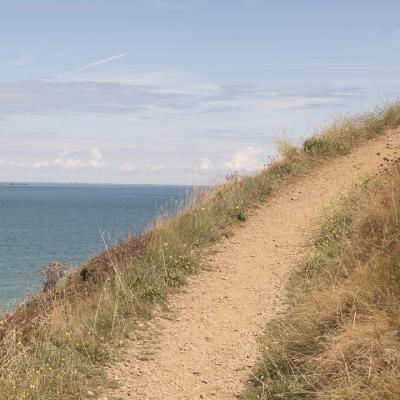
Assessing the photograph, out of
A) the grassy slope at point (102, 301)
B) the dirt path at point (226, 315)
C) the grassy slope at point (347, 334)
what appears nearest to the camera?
the grassy slope at point (347, 334)

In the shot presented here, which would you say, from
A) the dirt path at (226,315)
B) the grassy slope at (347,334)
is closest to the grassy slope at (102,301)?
the dirt path at (226,315)

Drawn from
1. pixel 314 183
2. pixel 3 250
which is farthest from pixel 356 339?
pixel 3 250

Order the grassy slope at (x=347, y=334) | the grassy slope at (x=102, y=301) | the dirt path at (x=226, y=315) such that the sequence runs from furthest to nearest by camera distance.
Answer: the dirt path at (x=226, y=315)
the grassy slope at (x=102, y=301)
the grassy slope at (x=347, y=334)

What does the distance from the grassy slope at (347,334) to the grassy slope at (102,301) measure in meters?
2.01

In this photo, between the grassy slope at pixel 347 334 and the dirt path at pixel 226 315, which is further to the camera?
the dirt path at pixel 226 315

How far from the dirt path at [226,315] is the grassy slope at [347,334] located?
461mm

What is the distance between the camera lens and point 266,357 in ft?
20.9

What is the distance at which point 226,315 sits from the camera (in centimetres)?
853

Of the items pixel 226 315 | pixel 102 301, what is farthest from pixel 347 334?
pixel 102 301

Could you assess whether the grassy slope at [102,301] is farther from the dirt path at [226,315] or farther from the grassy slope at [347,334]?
the grassy slope at [347,334]

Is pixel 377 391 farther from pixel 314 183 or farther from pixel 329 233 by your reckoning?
pixel 314 183

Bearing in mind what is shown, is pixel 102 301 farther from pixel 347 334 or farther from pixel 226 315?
pixel 347 334

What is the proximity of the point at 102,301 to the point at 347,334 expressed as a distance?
4.18 metres

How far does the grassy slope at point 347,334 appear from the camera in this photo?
195 inches
